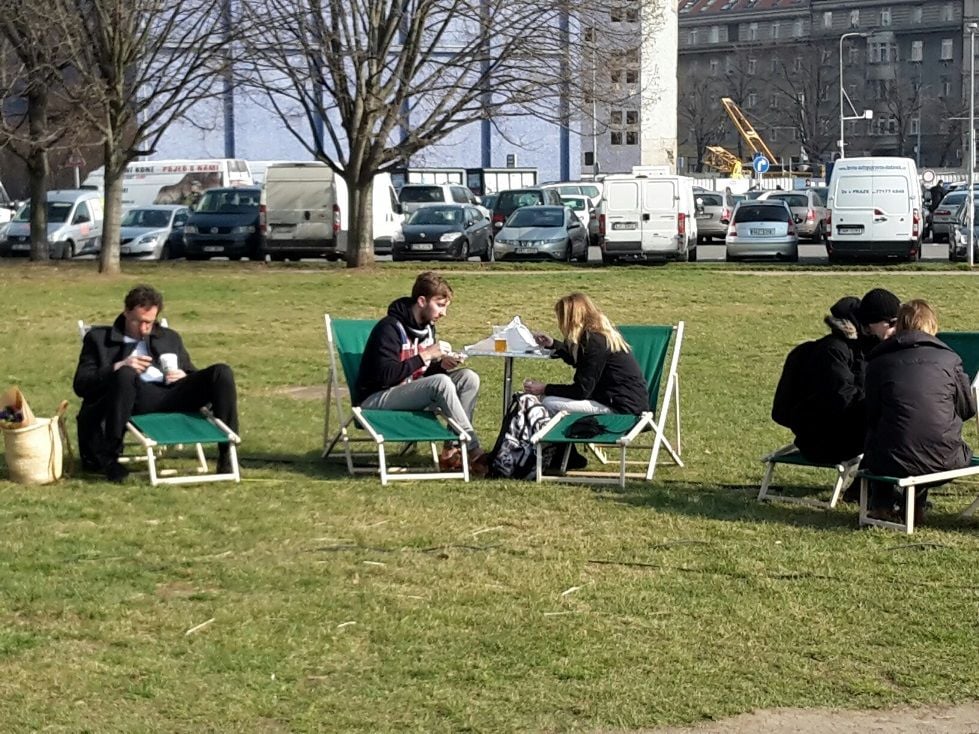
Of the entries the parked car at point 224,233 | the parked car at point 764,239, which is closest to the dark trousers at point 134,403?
the parked car at point 764,239

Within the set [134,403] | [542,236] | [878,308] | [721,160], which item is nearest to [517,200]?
[542,236]

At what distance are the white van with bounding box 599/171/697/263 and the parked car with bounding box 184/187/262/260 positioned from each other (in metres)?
7.66

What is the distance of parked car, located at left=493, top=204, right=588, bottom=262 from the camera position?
33.3 meters

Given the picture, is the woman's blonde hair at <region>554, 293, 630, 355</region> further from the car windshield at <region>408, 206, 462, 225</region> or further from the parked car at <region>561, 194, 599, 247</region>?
the parked car at <region>561, 194, 599, 247</region>

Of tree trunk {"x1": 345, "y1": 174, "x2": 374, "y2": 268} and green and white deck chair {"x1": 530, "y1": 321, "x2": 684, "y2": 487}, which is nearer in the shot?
green and white deck chair {"x1": 530, "y1": 321, "x2": 684, "y2": 487}

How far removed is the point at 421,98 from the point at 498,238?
4.23m

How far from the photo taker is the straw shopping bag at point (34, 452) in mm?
9672

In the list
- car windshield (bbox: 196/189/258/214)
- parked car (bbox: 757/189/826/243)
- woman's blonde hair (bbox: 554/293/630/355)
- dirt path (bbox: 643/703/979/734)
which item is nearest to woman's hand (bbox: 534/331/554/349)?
woman's blonde hair (bbox: 554/293/630/355)

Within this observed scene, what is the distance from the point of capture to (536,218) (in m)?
34.3

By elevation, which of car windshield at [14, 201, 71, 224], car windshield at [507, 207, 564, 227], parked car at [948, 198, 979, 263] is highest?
car windshield at [14, 201, 71, 224]

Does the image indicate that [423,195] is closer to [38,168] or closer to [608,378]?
[38,168]

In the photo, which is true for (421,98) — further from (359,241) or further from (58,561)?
(58,561)

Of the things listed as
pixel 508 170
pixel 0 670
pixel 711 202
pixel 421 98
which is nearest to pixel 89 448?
pixel 0 670

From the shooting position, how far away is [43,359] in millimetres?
16266
